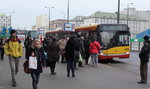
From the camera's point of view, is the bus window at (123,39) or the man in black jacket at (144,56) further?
the bus window at (123,39)

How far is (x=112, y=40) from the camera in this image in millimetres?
19344

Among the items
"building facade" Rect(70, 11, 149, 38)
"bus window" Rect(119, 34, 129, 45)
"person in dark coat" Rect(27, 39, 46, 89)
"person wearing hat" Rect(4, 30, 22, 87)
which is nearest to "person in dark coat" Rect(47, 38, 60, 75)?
"person wearing hat" Rect(4, 30, 22, 87)

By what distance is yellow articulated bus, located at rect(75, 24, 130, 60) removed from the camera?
750 inches

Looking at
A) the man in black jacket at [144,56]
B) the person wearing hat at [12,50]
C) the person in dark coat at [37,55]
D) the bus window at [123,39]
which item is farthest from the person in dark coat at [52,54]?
A: the bus window at [123,39]

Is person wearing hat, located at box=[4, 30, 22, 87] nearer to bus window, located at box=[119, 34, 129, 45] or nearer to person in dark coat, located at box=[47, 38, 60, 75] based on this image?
person in dark coat, located at box=[47, 38, 60, 75]

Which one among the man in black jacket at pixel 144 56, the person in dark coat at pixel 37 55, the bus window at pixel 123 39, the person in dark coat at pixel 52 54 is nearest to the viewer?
the person in dark coat at pixel 37 55

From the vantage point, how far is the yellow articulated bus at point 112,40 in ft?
62.5

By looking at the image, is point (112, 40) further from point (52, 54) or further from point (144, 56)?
point (144, 56)

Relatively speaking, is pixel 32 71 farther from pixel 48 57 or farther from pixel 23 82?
pixel 48 57

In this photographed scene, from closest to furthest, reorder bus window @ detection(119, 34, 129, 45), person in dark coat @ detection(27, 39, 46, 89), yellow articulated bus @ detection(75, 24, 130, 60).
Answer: person in dark coat @ detection(27, 39, 46, 89) < yellow articulated bus @ detection(75, 24, 130, 60) < bus window @ detection(119, 34, 129, 45)

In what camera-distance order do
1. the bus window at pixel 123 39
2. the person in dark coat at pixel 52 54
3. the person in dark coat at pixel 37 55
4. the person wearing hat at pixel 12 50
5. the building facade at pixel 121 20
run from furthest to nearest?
the building facade at pixel 121 20
the bus window at pixel 123 39
the person in dark coat at pixel 52 54
the person wearing hat at pixel 12 50
the person in dark coat at pixel 37 55

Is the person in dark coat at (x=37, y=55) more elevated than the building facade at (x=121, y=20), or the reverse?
the building facade at (x=121, y=20)

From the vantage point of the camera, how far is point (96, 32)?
19469 mm

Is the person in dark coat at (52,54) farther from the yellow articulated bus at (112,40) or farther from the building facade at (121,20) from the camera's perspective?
the building facade at (121,20)
